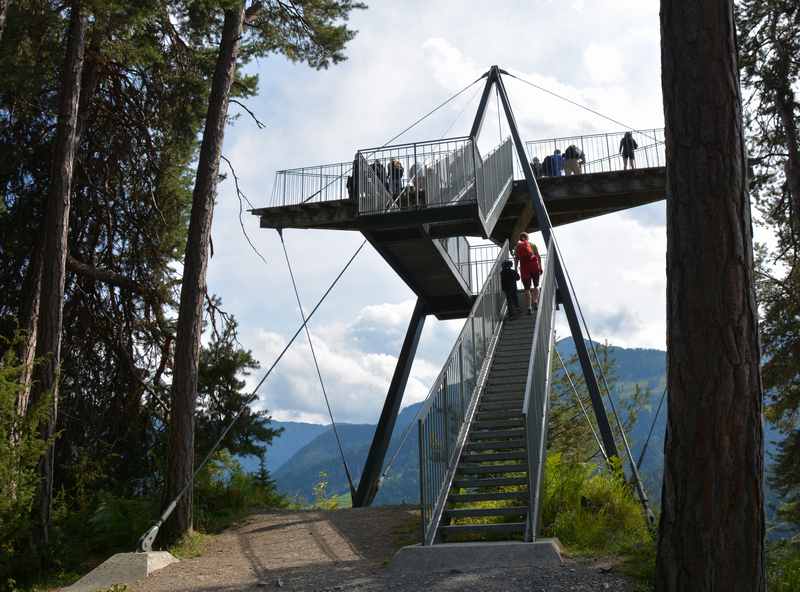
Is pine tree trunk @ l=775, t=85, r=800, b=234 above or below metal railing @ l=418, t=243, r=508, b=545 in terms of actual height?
above

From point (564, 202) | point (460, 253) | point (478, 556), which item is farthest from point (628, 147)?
point (478, 556)

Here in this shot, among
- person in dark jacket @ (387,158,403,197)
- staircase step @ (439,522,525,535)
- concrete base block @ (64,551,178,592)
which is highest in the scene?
person in dark jacket @ (387,158,403,197)

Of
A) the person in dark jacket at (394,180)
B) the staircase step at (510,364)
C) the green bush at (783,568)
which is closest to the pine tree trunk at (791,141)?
the staircase step at (510,364)

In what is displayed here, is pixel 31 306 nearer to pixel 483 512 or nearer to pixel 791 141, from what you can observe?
pixel 483 512

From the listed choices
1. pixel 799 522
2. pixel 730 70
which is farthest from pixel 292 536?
pixel 799 522

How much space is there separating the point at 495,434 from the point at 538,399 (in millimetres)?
859

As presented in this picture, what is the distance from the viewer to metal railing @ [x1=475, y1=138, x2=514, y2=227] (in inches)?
677

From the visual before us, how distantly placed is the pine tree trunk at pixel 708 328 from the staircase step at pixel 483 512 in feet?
12.3

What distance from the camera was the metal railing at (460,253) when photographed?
62.7ft

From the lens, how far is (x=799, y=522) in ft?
66.6

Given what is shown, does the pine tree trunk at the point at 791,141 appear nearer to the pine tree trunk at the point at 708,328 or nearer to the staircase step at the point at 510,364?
the staircase step at the point at 510,364

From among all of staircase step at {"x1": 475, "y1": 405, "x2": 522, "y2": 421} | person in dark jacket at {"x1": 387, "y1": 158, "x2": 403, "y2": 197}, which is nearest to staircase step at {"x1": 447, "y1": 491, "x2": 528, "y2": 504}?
staircase step at {"x1": 475, "y1": 405, "x2": 522, "y2": 421}

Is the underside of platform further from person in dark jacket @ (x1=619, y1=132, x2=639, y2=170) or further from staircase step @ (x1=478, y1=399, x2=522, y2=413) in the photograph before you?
staircase step @ (x1=478, y1=399, x2=522, y2=413)

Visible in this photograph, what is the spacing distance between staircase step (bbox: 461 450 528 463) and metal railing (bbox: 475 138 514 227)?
5.71 m
